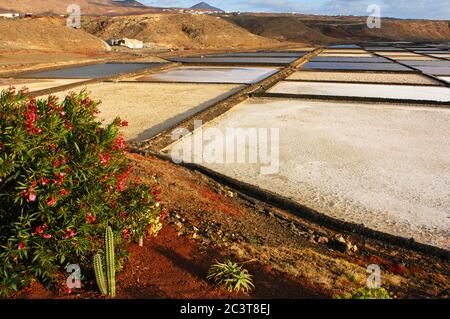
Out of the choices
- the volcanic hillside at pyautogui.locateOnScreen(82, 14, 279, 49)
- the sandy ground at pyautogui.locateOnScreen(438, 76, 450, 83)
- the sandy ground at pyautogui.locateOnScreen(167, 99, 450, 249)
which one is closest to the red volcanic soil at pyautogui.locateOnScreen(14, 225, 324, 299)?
the sandy ground at pyautogui.locateOnScreen(167, 99, 450, 249)

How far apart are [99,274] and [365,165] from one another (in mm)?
6336

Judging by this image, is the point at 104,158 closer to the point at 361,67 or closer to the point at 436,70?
the point at 361,67

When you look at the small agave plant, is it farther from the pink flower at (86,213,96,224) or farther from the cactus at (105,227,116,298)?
the pink flower at (86,213,96,224)

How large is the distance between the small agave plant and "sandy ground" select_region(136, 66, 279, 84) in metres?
16.6

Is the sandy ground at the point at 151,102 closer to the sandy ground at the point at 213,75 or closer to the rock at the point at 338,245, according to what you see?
the sandy ground at the point at 213,75

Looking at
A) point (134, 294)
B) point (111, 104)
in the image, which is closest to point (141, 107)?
point (111, 104)

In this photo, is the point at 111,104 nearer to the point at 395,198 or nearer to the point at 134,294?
the point at 395,198

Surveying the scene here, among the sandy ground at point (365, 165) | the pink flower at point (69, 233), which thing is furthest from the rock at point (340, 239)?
the pink flower at point (69, 233)

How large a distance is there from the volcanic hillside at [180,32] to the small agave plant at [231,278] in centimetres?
4856

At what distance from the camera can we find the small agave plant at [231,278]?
3.75 m

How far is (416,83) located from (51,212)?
1940 cm

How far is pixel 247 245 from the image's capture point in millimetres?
4859

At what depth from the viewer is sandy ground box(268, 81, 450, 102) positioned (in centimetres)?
1594

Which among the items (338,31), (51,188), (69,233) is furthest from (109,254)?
(338,31)
